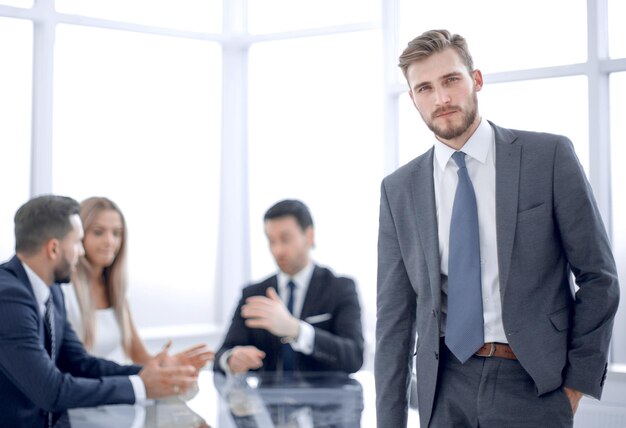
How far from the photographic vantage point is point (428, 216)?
2.02 metres

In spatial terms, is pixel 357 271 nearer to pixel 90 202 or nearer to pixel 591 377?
pixel 90 202

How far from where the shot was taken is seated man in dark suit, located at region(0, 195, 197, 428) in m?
2.65

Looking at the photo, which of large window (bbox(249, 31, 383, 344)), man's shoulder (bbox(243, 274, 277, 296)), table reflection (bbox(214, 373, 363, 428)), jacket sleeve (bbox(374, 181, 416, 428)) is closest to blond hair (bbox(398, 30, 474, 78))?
jacket sleeve (bbox(374, 181, 416, 428))

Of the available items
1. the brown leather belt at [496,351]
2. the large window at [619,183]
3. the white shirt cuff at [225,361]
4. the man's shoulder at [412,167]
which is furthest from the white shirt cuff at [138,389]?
the large window at [619,183]

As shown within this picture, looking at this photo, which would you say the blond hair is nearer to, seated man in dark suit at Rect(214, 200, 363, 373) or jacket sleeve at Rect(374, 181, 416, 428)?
jacket sleeve at Rect(374, 181, 416, 428)

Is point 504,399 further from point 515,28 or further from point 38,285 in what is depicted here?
point 515,28

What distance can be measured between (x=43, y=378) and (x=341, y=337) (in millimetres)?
1492

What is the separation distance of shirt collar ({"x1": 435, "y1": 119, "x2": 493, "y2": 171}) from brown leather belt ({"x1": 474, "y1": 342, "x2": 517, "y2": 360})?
0.48 meters

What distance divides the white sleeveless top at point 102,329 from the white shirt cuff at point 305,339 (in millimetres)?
1028

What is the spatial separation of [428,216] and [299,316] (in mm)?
1834

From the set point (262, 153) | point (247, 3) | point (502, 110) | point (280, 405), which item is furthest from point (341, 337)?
point (247, 3)

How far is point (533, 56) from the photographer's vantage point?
14.9 ft

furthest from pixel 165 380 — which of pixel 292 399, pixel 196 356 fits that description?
pixel 292 399

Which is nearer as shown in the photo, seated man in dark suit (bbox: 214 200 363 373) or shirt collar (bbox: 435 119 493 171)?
shirt collar (bbox: 435 119 493 171)
